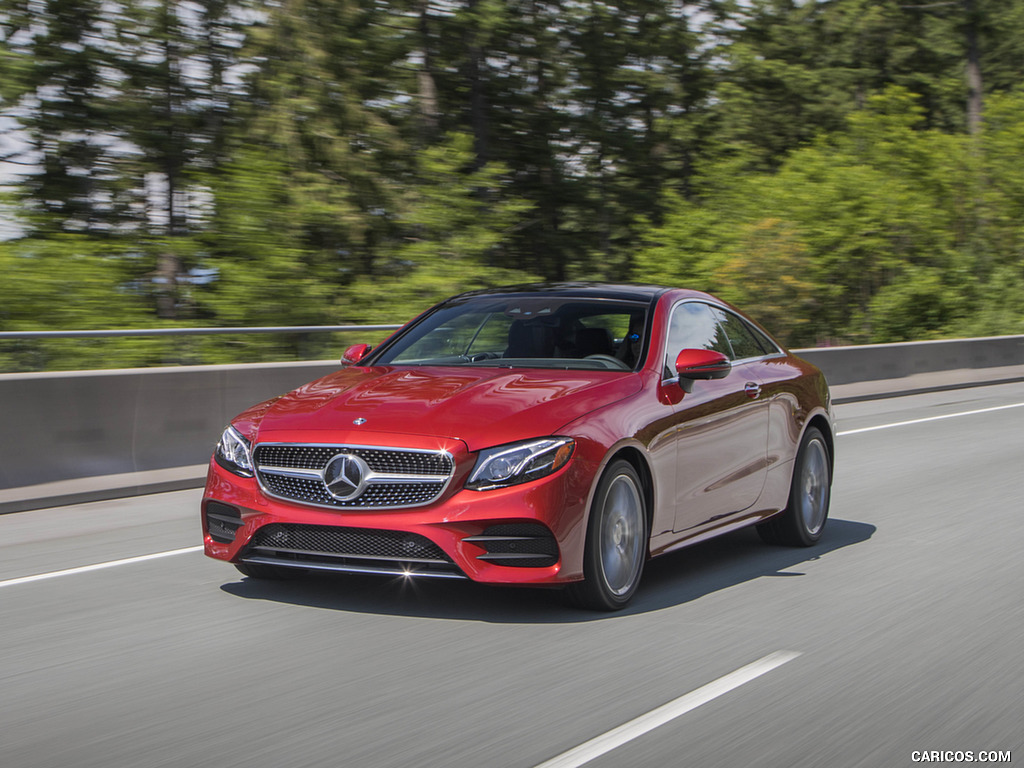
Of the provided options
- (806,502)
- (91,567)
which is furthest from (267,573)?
(806,502)

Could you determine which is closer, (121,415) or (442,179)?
(121,415)

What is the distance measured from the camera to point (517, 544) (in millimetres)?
5613

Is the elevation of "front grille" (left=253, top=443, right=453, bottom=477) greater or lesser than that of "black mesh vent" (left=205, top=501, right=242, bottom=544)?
greater

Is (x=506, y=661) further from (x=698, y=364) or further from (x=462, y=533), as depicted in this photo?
(x=698, y=364)

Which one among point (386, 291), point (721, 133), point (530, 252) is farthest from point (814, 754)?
point (721, 133)

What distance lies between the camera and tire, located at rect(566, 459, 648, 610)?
5863mm

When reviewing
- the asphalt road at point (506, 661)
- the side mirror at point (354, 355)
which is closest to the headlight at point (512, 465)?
the asphalt road at point (506, 661)

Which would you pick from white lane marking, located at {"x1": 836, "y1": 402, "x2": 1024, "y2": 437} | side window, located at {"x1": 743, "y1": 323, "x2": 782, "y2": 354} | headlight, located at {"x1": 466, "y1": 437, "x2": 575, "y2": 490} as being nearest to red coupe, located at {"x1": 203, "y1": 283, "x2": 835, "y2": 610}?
headlight, located at {"x1": 466, "y1": 437, "x2": 575, "y2": 490}

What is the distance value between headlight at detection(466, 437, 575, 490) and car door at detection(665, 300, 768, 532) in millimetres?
1106

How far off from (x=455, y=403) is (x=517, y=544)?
0.74m

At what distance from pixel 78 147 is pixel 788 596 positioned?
20.5m

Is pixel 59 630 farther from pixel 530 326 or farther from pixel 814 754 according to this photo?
pixel 814 754

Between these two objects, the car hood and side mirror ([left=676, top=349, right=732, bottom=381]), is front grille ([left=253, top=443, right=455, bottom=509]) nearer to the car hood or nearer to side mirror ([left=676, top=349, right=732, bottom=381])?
the car hood

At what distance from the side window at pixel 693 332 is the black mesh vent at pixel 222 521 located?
7.51ft
